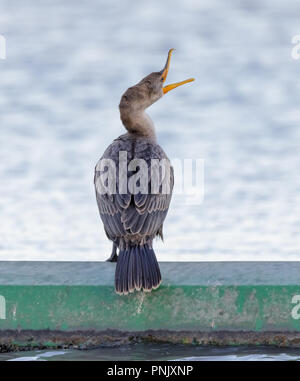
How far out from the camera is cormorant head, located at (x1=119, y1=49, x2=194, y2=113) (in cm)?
623

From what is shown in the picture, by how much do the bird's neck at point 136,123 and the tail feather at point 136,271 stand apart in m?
1.33

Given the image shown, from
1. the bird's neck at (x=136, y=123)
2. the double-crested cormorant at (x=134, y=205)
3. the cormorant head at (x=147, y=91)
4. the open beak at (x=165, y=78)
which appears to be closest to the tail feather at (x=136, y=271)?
the double-crested cormorant at (x=134, y=205)

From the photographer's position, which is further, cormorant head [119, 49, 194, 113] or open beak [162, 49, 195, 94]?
open beak [162, 49, 195, 94]

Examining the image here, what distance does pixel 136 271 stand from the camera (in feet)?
16.4

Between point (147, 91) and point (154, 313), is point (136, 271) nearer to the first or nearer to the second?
point (154, 313)

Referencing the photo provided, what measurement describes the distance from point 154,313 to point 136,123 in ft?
5.83

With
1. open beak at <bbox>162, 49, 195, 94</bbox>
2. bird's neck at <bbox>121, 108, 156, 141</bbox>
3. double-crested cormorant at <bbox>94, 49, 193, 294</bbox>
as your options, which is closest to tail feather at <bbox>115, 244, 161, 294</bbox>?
double-crested cormorant at <bbox>94, 49, 193, 294</bbox>

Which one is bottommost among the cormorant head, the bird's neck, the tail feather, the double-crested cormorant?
the tail feather

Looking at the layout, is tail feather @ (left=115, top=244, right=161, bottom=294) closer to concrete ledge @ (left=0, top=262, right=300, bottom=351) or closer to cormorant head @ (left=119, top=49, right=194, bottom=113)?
concrete ledge @ (left=0, top=262, right=300, bottom=351)

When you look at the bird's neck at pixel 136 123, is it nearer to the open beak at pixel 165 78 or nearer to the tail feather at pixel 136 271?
the open beak at pixel 165 78

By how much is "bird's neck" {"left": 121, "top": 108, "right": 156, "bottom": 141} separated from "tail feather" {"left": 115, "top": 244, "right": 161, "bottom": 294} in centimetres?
133

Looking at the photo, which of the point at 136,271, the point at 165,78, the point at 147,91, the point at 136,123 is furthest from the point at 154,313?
the point at 165,78
